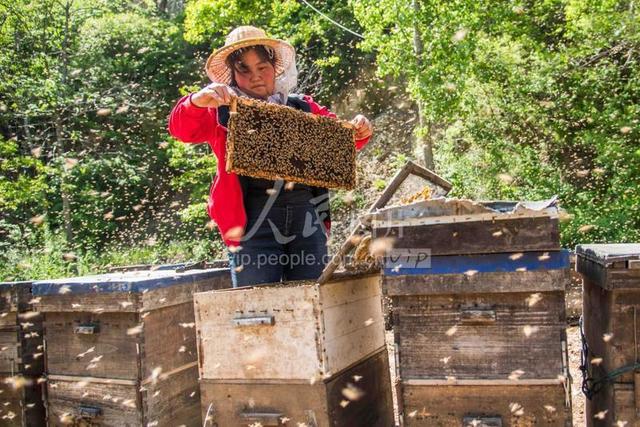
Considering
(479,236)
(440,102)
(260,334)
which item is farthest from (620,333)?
(440,102)

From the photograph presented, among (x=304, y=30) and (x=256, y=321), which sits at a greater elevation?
(x=304, y=30)

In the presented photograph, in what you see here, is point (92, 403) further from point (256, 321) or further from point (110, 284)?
point (256, 321)

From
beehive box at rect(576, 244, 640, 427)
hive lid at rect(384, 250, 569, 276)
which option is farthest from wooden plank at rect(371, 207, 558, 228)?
beehive box at rect(576, 244, 640, 427)

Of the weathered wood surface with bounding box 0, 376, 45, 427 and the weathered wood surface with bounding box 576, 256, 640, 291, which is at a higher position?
the weathered wood surface with bounding box 576, 256, 640, 291

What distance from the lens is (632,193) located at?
278 inches

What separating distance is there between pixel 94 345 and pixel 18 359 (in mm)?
551

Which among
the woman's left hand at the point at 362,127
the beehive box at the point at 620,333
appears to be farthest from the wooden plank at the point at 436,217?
the woman's left hand at the point at 362,127

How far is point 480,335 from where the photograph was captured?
7.23 ft

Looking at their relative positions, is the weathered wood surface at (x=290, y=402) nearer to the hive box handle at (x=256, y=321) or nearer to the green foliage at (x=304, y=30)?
the hive box handle at (x=256, y=321)

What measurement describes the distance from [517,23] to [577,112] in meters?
2.46

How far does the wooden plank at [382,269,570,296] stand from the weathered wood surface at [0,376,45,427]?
6.81 feet

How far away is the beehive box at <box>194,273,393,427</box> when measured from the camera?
236cm

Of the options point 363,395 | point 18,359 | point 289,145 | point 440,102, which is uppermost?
point 440,102

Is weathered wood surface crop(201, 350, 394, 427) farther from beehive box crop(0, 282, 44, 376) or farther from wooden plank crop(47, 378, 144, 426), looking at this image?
beehive box crop(0, 282, 44, 376)
